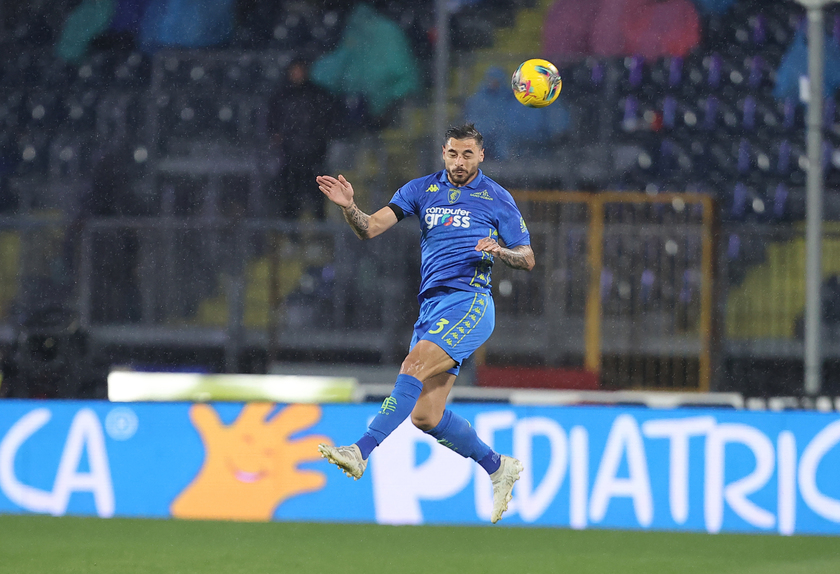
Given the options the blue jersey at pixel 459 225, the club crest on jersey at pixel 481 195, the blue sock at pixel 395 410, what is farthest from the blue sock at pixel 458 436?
the club crest on jersey at pixel 481 195

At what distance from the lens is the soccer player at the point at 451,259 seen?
13.3 feet

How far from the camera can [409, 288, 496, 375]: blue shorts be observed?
4066 millimetres

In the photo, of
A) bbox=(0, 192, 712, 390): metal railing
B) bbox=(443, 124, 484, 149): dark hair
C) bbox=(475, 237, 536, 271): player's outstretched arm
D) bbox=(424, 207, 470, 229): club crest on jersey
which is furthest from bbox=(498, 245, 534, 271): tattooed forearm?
bbox=(0, 192, 712, 390): metal railing

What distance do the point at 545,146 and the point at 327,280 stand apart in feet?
6.68

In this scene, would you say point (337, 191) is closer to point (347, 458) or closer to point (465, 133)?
point (465, 133)

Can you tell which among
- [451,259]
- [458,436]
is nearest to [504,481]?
[458,436]

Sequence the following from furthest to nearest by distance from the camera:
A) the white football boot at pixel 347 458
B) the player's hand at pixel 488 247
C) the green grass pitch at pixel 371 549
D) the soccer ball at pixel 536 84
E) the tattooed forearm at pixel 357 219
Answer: the green grass pitch at pixel 371 549
the soccer ball at pixel 536 84
the tattooed forearm at pixel 357 219
the player's hand at pixel 488 247
the white football boot at pixel 347 458

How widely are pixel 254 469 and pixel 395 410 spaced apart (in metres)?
2.27

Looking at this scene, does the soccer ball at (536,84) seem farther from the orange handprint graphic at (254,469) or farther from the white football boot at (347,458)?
the orange handprint graphic at (254,469)

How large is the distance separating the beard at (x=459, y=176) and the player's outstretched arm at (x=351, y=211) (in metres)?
0.27

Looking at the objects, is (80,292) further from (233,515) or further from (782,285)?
(782,285)

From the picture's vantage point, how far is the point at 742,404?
20.2 ft

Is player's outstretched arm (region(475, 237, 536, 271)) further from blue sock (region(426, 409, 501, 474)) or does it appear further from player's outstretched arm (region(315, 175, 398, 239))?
blue sock (region(426, 409, 501, 474))

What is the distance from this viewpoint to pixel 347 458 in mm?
3613
